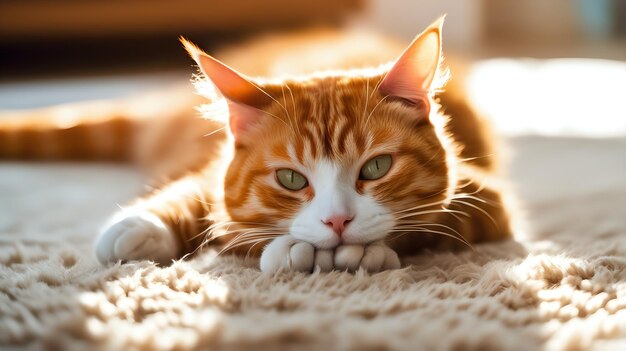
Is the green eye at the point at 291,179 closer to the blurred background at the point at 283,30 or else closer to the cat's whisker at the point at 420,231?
the cat's whisker at the point at 420,231

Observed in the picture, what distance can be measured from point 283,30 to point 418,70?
3042mm

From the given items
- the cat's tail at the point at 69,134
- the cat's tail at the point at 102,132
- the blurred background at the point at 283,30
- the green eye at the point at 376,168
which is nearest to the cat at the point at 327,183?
the green eye at the point at 376,168

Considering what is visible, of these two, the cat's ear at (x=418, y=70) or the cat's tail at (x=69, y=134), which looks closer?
the cat's ear at (x=418, y=70)

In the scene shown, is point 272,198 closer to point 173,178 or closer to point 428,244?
point 428,244

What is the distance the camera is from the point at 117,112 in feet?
7.34

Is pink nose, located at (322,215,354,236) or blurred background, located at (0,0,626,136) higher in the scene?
blurred background, located at (0,0,626,136)

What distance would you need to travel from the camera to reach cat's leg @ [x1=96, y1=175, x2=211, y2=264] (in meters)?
1.14

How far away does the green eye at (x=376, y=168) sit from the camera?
1.15 m

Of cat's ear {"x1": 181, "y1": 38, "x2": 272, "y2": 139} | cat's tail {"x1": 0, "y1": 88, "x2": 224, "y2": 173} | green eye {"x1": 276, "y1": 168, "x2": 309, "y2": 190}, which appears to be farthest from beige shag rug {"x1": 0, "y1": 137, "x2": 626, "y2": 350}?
cat's tail {"x1": 0, "y1": 88, "x2": 224, "y2": 173}

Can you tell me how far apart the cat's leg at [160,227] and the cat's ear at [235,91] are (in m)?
0.18

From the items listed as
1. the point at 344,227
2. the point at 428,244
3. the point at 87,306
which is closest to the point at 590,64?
the point at 428,244

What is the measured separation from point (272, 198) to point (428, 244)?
319 mm

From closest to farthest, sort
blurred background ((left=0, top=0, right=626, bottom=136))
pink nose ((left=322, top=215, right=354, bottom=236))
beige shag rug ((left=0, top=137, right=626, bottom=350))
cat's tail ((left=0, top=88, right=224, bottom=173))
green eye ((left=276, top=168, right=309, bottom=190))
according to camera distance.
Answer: beige shag rug ((left=0, top=137, right=626, bottom=350)), pink nose ((left=322, top=215, right=354, bottom=236)), green eye ((left=276, top=168, right=309, bottom=190)), cat's tail ((left=0, top=88, right=224, bottom=173)), blurred background ((left=0, top=0, right=626, bottom=136))

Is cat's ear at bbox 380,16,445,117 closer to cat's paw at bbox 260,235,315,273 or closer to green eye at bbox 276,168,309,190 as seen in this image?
green eye at bbox 276,168,309,190
